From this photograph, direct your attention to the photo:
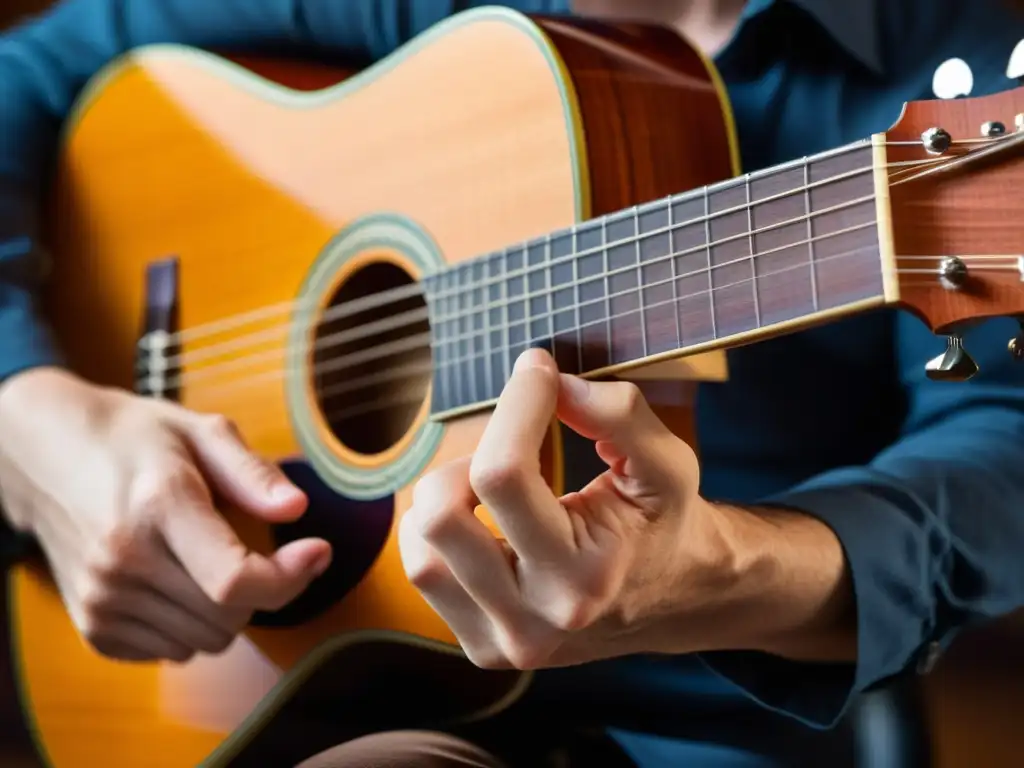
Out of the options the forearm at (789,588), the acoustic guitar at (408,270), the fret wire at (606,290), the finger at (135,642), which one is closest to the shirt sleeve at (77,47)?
the acoustic guitar at (408,270)

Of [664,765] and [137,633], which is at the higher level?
[137,633]

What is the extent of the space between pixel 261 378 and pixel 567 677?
294 millimetres

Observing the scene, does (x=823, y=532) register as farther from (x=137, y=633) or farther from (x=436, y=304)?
(x=137, y=633)

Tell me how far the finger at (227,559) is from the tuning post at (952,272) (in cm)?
37

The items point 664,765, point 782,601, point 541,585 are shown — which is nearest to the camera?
point 541,585

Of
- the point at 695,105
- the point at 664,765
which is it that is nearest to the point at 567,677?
the point at 664,765

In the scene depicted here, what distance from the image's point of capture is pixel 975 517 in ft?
1.80

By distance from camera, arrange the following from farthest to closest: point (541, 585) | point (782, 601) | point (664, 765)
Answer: point (664, 765), point (782, 601), point (541, 585)

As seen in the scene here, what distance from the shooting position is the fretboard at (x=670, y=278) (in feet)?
1.30

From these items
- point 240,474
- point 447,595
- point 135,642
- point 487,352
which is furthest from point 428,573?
point 135,642

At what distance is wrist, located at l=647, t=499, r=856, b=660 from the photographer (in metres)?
0.46

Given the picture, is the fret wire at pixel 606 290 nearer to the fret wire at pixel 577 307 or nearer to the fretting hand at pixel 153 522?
the fret wire at pixel 577 307

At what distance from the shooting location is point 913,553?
535mm

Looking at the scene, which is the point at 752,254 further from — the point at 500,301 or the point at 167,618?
the point at 167,618
